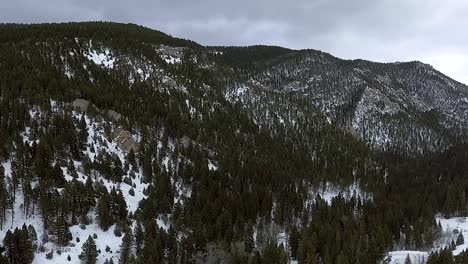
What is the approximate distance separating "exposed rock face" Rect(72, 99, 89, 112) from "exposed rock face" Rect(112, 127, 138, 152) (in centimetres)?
1021

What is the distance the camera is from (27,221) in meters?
77.1

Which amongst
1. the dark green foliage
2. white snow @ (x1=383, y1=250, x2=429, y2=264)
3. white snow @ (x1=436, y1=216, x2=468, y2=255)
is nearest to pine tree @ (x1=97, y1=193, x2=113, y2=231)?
the dark green foliage

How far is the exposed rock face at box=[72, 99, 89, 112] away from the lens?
111037 mm

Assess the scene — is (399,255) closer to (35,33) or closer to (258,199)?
(258,199)

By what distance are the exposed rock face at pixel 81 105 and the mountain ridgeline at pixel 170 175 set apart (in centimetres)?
32

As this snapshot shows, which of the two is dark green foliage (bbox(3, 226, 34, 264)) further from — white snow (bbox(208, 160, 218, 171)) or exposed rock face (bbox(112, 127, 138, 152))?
white snow (bbox(208, 160, 218, 171))

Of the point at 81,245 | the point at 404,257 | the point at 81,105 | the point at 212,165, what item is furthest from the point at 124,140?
the point at 404,257

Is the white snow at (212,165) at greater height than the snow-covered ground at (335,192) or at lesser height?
greater

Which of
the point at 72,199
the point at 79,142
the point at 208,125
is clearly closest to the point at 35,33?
the point at 208,125

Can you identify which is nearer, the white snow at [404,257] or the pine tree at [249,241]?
the white snow at [404,257]

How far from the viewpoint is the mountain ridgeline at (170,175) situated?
80.9 m

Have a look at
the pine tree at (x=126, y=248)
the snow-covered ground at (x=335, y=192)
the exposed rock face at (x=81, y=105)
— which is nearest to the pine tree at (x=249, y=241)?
Result: the pine tree at (x=126, y=248)

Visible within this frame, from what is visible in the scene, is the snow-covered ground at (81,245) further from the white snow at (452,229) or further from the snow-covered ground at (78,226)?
the white snow at (452,229)

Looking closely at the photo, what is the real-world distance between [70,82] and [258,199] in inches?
2328
